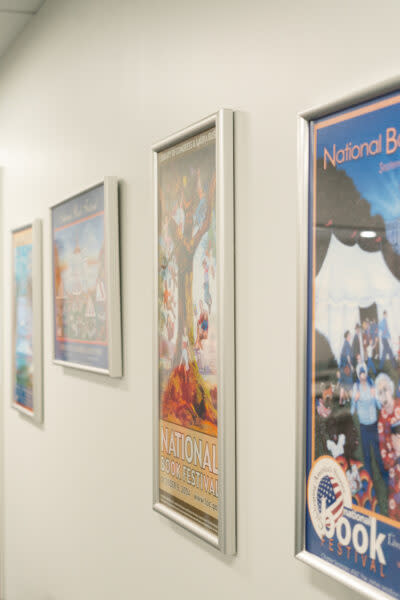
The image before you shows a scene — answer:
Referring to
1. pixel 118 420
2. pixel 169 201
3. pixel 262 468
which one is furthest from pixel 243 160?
pixel 118 420

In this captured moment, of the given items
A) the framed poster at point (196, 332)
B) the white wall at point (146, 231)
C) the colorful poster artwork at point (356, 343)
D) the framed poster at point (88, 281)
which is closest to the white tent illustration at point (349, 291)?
the colorful poster artwork at point (356, 343)

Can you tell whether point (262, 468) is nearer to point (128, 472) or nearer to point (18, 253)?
point (128, 472)

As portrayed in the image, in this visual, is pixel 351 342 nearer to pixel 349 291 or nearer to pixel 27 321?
pixel 349 291

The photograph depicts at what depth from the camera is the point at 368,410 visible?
2.62 feet

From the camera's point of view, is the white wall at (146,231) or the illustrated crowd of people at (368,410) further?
the white wall at (146,231)

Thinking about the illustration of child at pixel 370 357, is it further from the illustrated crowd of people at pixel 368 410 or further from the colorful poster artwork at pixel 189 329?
the colorful poster artwork at pixel 189 329

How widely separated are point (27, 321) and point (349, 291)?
1.65 m

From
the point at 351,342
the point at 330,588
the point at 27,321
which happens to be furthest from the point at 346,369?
the point at 27,321

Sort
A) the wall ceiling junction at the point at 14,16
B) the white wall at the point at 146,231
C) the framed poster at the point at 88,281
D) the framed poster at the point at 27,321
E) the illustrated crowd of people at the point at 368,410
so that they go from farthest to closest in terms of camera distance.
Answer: the framed poster at the point at 27,321 → the wall ceiling junction at the point at 14,16 → the framed poster at the point at 88,281 → the white wall at the point at 146,231 → the illustrated crowd of people at the point at 368,410

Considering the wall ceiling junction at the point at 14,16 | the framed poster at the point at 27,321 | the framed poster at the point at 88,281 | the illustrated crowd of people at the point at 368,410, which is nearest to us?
the illustrated crowd of people at the point at 368,410

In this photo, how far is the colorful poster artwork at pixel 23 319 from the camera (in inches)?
87.5

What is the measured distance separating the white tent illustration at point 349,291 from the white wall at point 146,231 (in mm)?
102

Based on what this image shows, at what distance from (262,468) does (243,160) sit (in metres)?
0.53

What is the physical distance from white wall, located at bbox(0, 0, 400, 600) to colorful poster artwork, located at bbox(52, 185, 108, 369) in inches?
2.7
